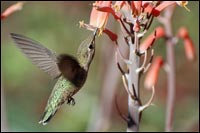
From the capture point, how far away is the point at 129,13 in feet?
9.59

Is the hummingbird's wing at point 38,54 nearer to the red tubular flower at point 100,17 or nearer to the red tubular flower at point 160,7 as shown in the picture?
the red tubular flower at point 100,17

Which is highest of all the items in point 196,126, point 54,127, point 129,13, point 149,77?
point 129,13

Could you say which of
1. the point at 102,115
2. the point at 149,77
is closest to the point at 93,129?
the point at 102,115

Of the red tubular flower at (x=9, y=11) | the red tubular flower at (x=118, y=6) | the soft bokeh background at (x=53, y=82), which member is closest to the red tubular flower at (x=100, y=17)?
the red tubular flower at (x=118, y=6)

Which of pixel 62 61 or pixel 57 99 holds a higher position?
pixel 62 61

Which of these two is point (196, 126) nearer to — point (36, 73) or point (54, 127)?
point (54, 127)

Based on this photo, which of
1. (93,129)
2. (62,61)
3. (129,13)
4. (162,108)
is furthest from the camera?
(162,108)

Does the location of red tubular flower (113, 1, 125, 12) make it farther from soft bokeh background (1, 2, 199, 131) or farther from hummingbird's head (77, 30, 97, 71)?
soft bokeh background (1, 2, 199, 131)

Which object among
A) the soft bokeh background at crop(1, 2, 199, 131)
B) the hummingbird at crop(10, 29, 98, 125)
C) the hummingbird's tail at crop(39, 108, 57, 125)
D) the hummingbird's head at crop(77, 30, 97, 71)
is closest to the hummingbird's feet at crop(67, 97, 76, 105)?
the hummingbird at crop(10, 29, 98, 125)

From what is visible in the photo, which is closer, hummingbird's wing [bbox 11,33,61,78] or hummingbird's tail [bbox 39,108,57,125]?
hummingbird's wing [bbox 11,33,61,78]

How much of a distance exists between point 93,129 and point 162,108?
104 inches

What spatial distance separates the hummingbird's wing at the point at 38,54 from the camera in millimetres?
2621

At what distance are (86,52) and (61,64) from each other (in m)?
0.17

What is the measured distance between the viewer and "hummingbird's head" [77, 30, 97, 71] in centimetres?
283
